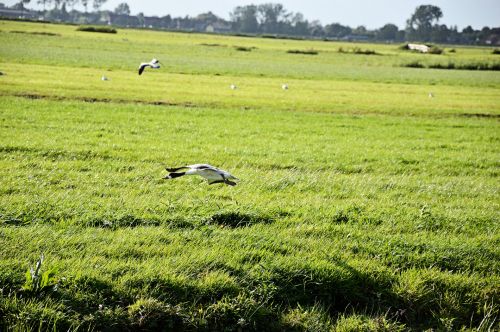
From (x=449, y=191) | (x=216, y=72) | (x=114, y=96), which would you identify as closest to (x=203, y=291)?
(x=449, y=191)

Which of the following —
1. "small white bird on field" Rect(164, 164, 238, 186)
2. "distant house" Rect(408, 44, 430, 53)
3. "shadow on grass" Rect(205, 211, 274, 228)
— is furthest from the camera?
"distant house" Rect(408, 44, 430, 53)

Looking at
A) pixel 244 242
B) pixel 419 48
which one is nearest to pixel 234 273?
pixel 244 242

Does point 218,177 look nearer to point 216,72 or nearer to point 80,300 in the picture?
point 80,300

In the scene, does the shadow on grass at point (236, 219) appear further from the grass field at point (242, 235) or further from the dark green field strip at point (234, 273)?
the dark green field strip at point (234, 273)

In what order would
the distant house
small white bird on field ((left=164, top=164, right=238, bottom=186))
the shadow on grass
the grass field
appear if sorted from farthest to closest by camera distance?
the distant house, the shadow on grass, small white bird on field ((left=164, top=164, right=238, bottom=186)), the grass field

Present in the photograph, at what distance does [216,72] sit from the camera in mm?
44031

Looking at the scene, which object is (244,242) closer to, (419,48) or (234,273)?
(234,273)

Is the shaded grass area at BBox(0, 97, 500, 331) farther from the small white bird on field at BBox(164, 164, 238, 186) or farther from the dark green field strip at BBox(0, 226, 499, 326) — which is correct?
the small white bird on field at BBox(164, 164, 238, 186)

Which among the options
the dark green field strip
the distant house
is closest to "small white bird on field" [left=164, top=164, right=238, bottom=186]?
the dark green field strip

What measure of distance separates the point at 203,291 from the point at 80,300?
3.94 feet

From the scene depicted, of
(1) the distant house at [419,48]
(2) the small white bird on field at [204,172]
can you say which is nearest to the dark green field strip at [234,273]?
(2) the small white bird on field at [204,172]

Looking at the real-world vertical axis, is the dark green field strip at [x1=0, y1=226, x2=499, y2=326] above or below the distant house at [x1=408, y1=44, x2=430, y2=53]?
below

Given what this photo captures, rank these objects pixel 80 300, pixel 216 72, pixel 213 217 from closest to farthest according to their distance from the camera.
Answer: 1. pixel 80 300
2. pixel 213 217
3. pixel 216 72

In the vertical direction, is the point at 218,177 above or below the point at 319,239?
above
